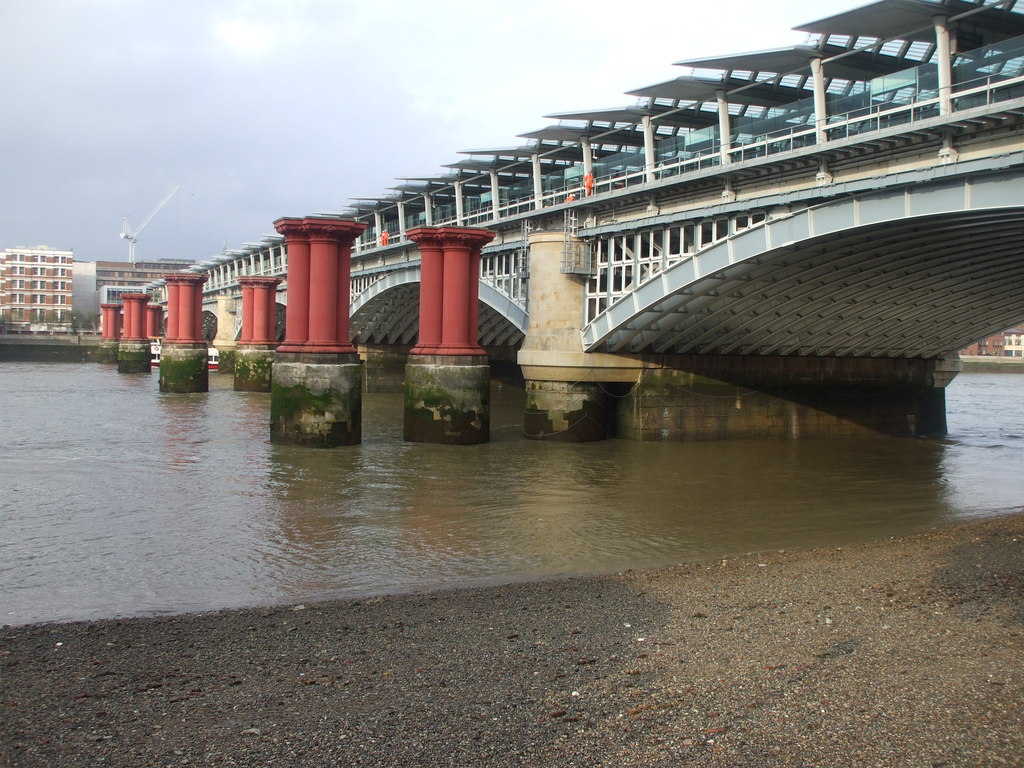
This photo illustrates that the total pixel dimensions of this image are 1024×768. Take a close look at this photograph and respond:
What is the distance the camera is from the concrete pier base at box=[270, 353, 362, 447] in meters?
21.6

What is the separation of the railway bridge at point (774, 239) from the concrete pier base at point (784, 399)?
0.06m

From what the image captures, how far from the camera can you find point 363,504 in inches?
600

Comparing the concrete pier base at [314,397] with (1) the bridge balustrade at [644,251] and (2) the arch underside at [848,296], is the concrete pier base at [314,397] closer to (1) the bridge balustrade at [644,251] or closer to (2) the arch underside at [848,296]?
(2) the arch underside at [848,296]

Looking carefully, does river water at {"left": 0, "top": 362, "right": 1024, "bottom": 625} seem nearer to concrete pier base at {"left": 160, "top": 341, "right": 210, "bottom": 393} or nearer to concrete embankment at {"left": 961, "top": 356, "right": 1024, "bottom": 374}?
concrete pier base at {"left": 160, "top": 341, "right": 210, "bottom": 393}

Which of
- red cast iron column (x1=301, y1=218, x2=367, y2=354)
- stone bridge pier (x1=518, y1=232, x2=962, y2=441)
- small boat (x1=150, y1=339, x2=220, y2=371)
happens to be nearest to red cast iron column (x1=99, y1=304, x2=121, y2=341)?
small boat (x1=150, y1=339, x2=220, y2=371)

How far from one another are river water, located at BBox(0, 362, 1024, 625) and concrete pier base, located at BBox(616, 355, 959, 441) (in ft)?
2.76

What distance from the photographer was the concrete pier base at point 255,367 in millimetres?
42875

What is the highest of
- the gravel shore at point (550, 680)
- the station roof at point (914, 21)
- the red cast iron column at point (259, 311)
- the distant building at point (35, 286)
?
the distant building at point (35, 286)

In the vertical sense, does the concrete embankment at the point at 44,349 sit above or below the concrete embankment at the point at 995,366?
above

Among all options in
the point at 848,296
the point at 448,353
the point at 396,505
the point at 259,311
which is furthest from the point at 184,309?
the point at 396,505

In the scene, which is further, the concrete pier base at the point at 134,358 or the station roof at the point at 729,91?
the concrete pier base at the point at 134,358

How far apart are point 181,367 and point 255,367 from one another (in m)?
3.15

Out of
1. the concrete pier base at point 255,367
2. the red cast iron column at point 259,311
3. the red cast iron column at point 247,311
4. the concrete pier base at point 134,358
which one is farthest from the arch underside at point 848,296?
the concrete pier base at point 134,358

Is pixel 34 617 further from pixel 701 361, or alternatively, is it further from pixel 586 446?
pixel 701 361
